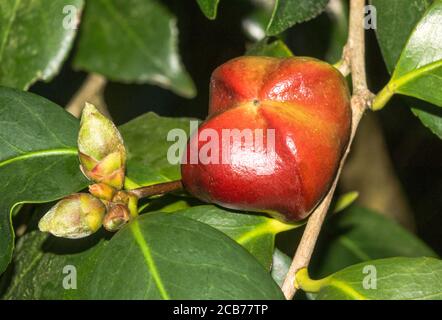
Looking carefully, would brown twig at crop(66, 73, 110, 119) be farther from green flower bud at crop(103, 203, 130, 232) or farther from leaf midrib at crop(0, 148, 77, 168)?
green flower bud at crop(103, 203, 130, 232)

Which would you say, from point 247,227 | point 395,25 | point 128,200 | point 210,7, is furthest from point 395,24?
point 128,200

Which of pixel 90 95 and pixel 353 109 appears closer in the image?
pixel 353 109

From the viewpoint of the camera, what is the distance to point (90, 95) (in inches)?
92.8

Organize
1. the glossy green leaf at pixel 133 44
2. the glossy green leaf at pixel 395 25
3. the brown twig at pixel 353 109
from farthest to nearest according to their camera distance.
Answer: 1. the glossy green leaf at pixel 133 44
2. the glossy green leaf at pixel 395 25
3. the brown twig at pixel 353 109

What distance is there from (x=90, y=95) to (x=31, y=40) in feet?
1.50

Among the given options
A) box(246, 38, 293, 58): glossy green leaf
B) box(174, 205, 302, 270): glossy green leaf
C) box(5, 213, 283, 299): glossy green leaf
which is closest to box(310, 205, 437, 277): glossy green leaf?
box(246, 38, 293, 58): glossy green leaf

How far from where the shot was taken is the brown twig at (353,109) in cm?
142

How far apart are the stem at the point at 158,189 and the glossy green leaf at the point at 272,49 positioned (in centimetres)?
41

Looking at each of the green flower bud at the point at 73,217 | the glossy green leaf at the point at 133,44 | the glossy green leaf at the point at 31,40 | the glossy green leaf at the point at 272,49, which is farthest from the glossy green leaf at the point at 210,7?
the glossy green leaf at the point at 133,44

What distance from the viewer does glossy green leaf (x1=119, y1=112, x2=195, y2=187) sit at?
153cm

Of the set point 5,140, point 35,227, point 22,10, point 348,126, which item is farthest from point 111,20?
point 348,126

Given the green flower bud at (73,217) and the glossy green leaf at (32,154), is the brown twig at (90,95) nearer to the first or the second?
the glossy green leaf at (32,154)

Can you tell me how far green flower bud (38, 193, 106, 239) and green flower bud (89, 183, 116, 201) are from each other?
0.02 m

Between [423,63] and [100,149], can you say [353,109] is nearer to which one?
[423,63]
